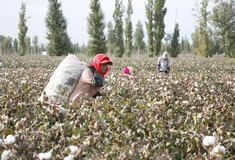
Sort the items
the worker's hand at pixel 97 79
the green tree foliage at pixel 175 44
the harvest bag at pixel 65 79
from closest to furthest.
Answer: the worker's hand at pixel 97 79 < the harvest bag at pixel 65 79 < the green tree foliage at pixel 175 44

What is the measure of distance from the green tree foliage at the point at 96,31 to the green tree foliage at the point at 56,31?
187 inches

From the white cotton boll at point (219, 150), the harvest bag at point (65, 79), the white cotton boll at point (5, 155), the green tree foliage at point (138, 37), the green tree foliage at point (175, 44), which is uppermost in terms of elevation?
the green tree foliage at point (138, 37)

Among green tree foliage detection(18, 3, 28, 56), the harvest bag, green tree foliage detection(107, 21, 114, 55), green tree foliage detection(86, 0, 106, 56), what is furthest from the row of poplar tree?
the harvest bag

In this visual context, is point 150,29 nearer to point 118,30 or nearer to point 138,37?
point 118,30

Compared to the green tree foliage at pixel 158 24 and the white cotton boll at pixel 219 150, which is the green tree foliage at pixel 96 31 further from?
the white cotton boll at pixel 219 150

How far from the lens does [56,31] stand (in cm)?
3117

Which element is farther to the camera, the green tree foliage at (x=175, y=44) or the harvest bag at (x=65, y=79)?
the green tree foliage at (x=175, y=44)

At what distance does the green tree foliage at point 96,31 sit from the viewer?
95.8 feet

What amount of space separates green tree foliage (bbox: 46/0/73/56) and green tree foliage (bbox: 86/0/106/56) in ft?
15.6

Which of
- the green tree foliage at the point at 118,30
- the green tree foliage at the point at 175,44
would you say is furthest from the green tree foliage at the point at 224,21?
the green tree foliage at the point at 118,30

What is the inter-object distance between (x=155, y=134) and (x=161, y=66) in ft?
25.5

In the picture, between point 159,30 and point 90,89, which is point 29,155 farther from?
point 159,30

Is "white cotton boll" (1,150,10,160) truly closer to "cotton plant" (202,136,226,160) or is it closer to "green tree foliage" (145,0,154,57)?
"cotton plant" (202,136,226,160)

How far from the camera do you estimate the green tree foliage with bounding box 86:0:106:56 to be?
29.2 meters
